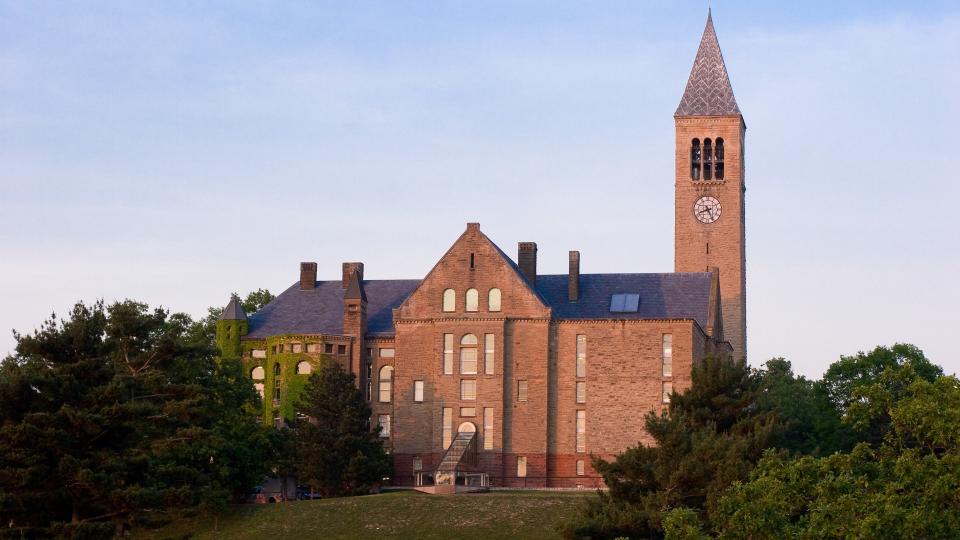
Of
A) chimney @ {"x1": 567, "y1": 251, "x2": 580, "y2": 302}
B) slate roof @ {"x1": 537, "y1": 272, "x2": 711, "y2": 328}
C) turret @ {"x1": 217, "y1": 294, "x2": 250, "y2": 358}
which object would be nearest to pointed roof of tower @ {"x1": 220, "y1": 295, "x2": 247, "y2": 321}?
turret @ {"x1": 217, "y1": 294, "x2": 250, "y2": 358}

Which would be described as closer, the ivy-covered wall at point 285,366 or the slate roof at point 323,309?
the ivy-covered wall at point 285,366

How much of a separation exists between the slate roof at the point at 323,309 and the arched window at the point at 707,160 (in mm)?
22782

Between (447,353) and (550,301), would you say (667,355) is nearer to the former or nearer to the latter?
(550,301)

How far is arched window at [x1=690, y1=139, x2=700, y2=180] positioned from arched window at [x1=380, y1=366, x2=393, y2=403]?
2786 cm

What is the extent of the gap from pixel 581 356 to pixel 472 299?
6.47 m

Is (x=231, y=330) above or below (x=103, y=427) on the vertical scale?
above

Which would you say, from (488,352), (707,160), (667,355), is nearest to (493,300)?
(488,352)

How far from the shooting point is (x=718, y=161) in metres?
110

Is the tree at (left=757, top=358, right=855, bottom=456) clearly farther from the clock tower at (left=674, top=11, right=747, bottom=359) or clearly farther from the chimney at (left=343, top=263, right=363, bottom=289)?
the chimney at (left=343, top=263, right=363, bottom=289)

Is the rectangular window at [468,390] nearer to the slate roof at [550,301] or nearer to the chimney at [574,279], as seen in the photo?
the slate roof at [550,301]

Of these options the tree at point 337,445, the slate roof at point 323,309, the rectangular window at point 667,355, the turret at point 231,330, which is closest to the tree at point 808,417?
the rectangular window at point 667,355

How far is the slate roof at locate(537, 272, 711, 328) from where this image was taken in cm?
8825

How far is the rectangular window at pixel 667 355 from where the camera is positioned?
86062 millimetres

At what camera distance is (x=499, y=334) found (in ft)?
286
